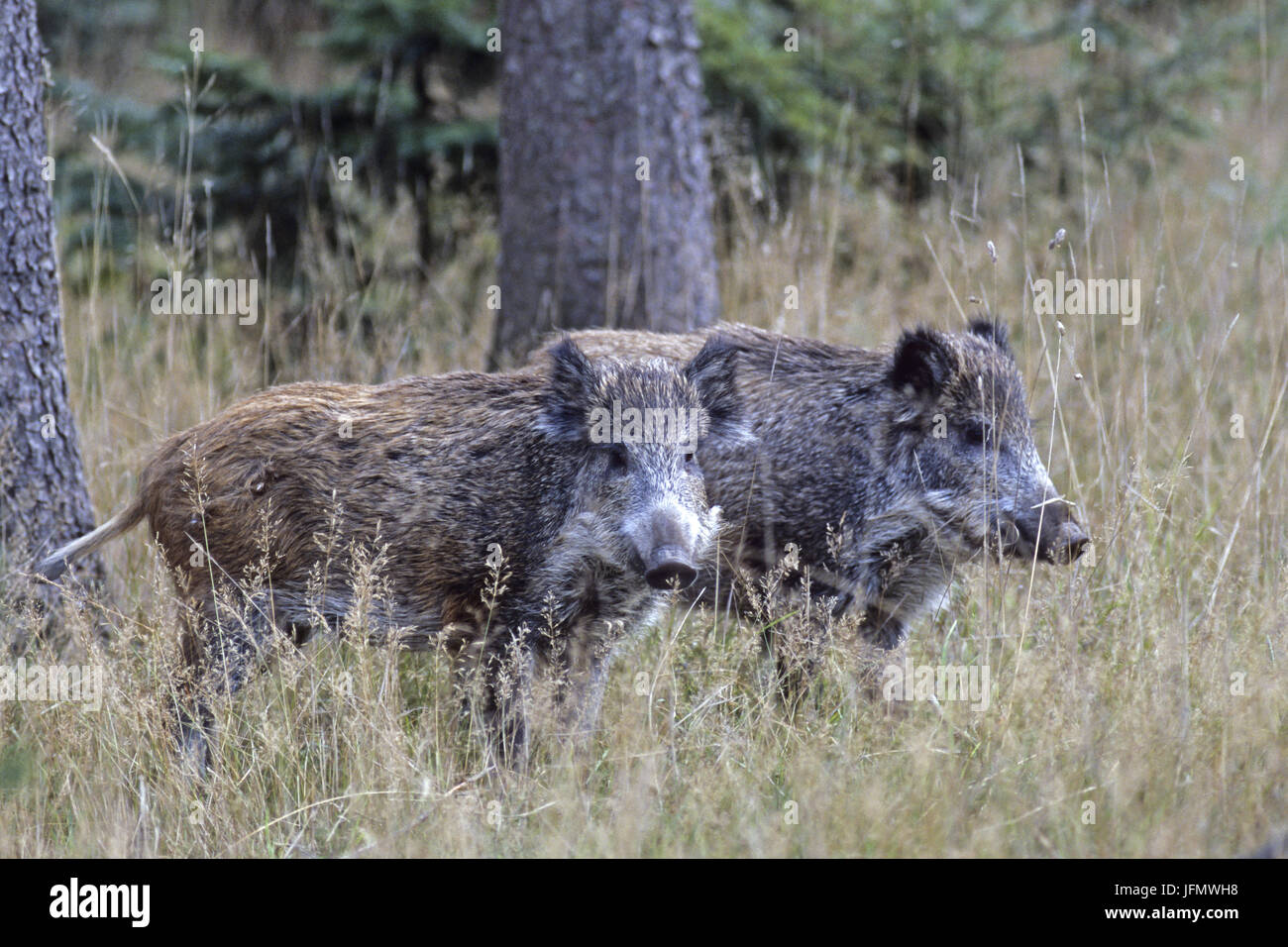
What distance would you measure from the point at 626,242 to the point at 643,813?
3985mm

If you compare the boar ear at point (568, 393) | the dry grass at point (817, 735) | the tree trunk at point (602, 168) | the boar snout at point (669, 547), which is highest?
the tree trunk at point (602, 168)

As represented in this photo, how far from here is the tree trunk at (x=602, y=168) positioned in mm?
6605

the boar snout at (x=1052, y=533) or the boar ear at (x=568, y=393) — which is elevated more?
the boar ear at (x=568, y=393)

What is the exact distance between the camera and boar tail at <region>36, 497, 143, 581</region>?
14.3 ft

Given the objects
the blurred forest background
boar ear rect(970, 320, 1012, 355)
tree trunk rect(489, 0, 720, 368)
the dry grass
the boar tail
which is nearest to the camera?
the dry grass

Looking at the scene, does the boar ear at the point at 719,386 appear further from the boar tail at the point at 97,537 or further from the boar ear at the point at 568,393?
the boar tail at the point at 97,537

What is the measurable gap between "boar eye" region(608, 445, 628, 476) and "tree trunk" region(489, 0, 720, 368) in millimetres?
2350

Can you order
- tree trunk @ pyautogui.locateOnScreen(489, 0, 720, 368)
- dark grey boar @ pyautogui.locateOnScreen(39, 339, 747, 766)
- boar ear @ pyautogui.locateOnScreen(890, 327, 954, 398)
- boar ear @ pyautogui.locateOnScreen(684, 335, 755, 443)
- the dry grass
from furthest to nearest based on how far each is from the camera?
1. tree trunk @ pyautogui.locateOnScreen(489, 0, 720, 368)
2. boar ear @ pyautogui.locateOnScreen(890, 327, 954, 398)
3. boar ear @ pyautogui.locateOnScreen(684, 335, 755, 443)
4. dark grey boar @ pyautogui.locateOnScreen(39, 339, 747, 766)
5. the dry grass

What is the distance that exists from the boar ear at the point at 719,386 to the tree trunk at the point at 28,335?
2.51 meters

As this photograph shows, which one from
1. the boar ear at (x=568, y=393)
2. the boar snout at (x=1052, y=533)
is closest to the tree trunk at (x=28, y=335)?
the boar ear at (x=568, y=393)

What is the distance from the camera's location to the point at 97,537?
14.5 feet

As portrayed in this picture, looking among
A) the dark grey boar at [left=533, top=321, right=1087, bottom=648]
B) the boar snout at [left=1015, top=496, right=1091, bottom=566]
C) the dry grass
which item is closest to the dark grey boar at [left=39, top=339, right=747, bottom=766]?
the dry grass

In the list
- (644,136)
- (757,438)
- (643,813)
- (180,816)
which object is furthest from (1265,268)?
(180,816)

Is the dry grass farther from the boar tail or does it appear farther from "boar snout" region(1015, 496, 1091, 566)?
the boar tail
